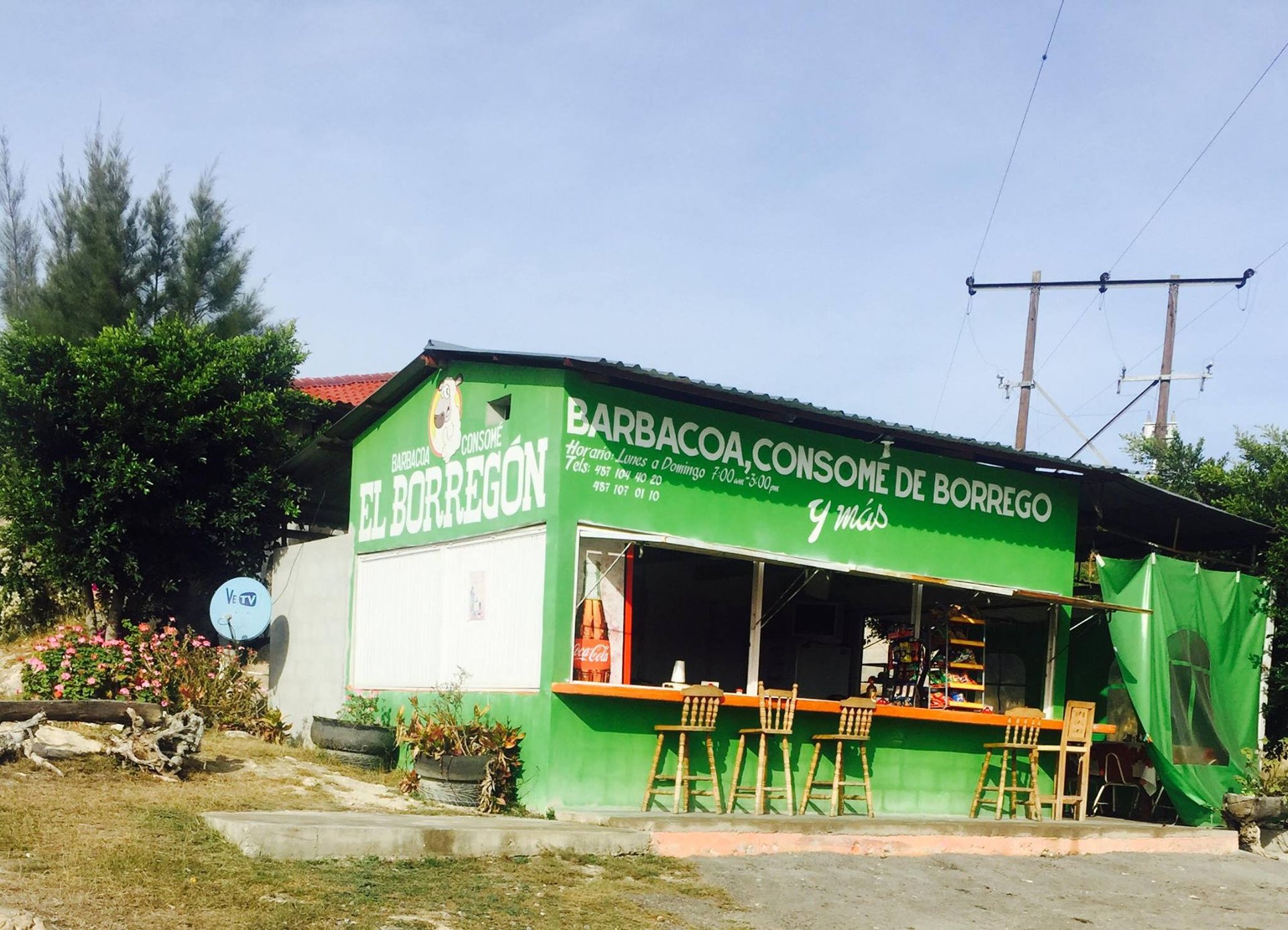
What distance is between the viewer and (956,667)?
1431 centimetres

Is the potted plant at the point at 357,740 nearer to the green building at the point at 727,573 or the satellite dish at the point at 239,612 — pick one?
the green building at the point at 727,573

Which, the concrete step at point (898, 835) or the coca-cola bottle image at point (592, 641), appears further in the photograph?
the coca-cola bottle image at point (592, 641)

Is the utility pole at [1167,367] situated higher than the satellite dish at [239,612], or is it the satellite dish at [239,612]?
the utility pole at [1167,367]

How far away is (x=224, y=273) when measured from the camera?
2603cm

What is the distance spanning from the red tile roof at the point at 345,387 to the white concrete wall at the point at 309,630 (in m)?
6.61

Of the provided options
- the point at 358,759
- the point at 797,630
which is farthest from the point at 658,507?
the point at 797,630

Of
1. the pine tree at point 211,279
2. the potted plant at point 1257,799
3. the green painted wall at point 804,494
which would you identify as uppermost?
the pine tree at point 211,279

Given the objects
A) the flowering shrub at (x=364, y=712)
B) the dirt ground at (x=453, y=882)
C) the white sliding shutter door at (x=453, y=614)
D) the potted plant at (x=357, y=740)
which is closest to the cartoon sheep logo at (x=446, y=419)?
the white sliding shutter door at (x=453, y=614)

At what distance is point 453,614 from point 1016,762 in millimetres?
6059

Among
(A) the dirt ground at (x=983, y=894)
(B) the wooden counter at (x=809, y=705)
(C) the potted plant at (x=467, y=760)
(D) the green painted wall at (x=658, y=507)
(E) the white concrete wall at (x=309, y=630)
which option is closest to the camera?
(A) the dirt ground at (x=983, y=894)

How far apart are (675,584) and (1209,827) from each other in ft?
23.3

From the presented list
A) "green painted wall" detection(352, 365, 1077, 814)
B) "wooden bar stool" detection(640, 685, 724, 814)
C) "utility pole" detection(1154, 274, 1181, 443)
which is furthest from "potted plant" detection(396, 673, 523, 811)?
"utility pole" detection(1154, 274, 1181, 443)

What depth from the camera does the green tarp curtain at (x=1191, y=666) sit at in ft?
46.8

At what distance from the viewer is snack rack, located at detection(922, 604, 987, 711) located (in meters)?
14.2
